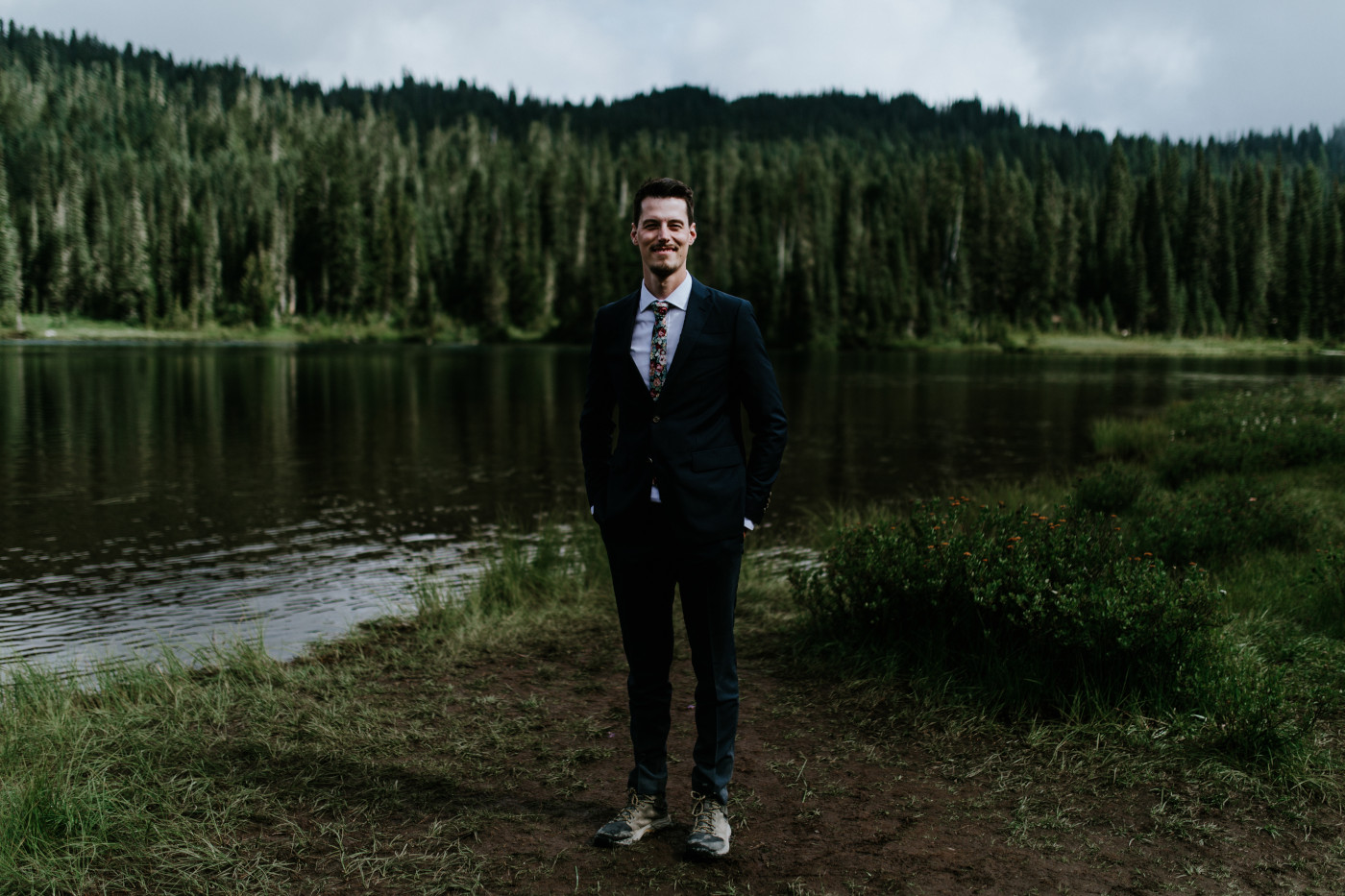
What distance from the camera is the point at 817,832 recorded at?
166 inches

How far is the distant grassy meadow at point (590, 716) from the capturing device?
4.01m

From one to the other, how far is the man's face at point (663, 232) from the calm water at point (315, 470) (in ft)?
21.1

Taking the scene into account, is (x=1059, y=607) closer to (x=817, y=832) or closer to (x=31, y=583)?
(x=817, y=832)

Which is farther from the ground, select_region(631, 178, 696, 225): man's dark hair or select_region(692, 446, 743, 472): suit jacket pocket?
select_region(631, 178, 696, 225): man's dark hair

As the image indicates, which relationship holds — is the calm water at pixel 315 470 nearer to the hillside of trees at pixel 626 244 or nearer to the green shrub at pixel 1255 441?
the green shrub at pixel 1255 441

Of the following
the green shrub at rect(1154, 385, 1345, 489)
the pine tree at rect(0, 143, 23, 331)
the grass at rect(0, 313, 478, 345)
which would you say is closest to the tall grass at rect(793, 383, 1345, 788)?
the green shrub at rect(1154, 385, 1345, 489)

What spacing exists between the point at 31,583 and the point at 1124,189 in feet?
382

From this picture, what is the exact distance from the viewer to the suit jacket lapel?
3.92 m

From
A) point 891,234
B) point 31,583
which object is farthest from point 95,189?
point 31,583

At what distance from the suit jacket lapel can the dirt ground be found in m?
2.07

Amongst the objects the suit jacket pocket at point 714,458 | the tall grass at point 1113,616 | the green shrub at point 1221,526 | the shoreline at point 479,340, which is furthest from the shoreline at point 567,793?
the shoreline at point 479,340

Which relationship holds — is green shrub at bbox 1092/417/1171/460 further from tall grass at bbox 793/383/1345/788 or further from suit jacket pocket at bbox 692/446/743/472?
suit jacket pocket at bbox 692/446/743/472

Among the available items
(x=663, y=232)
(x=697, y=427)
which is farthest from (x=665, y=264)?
(x=697, y=427)

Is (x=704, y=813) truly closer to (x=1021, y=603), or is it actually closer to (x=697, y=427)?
(x=697, y=427)
